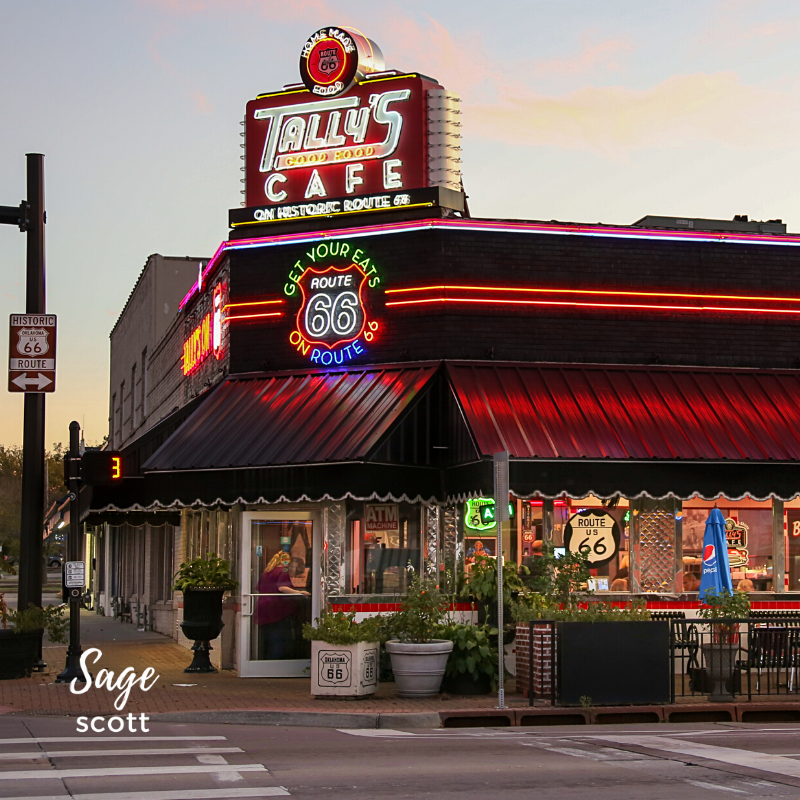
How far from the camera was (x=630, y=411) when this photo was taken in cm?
1858

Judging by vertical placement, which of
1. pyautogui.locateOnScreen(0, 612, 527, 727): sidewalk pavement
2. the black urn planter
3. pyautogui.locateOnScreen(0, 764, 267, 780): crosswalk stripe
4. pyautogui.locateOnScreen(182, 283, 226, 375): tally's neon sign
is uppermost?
pyautogui.locateOnScreen(182, 283, 226, 375): tally's neon sign

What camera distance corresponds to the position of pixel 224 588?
18.5 metres

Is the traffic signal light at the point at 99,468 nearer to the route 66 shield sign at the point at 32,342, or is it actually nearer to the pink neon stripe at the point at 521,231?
the route 66 shield sign at the point at 32,342

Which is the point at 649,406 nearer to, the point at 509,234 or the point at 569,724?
the point at 509,234

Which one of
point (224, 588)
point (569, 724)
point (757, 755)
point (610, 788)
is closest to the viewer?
point (610, 788)

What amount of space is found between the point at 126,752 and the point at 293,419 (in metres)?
8.03

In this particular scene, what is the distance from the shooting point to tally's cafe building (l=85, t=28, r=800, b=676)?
698 inches

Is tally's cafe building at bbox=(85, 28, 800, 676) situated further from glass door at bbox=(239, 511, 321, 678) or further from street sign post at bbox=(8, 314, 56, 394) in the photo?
street sign post at bbox=(8, 314, 56, 394)

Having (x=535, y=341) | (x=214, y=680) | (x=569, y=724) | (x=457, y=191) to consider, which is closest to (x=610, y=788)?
(x=569, y=724)

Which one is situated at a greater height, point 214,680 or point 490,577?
point 490,577

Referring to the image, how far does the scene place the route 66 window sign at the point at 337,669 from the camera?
15289mm

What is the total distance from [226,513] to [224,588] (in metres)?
1.85

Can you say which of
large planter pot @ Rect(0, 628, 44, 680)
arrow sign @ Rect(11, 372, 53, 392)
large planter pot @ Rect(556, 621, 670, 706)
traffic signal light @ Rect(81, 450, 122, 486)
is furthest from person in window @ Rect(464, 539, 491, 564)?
arrow sign @ Rect(11, 372, 53, 392)

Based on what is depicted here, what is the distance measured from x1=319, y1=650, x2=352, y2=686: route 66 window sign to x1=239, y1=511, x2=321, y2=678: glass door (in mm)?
2949
